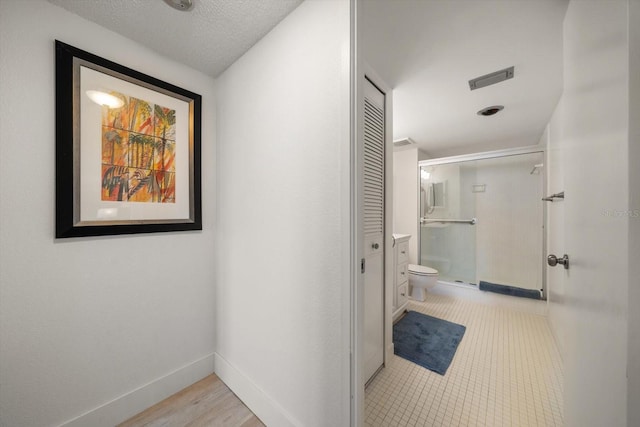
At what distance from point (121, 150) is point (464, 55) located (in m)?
2.11

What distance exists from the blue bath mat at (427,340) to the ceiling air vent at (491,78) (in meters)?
2.13

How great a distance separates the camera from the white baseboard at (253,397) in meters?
1.12

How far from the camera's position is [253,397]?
4.17 feet

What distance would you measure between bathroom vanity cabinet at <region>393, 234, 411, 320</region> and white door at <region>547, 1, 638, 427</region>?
134cm

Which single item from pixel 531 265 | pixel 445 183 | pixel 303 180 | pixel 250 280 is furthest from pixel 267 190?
pixel 531 265

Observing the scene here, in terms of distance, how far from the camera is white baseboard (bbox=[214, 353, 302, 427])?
112 centimetres

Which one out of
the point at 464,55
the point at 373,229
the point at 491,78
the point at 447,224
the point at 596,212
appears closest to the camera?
the point at 596,212

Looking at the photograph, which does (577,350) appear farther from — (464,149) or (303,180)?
(464,149)

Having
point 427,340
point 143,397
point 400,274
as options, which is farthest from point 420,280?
point 143,397

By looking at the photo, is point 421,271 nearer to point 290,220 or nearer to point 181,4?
point 290,220

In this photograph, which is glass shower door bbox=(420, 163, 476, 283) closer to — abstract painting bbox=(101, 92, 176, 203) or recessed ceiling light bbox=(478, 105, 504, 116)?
recessed ceiling light bbox=(478, 105, 504, 116)

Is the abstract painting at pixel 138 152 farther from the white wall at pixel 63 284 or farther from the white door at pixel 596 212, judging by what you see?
the white door at pixel 596 212

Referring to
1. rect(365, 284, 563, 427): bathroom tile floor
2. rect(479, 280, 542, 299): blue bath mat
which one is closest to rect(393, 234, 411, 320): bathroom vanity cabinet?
rect(365, 284, 563, 427): bathroom tile floor

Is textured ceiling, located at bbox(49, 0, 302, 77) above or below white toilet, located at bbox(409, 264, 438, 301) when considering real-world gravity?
above
